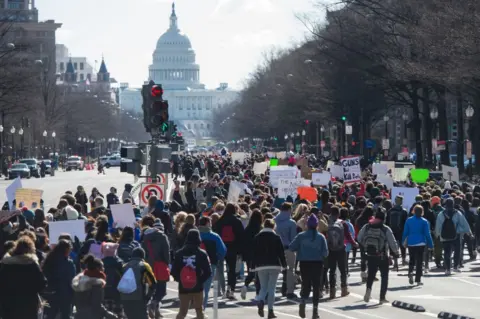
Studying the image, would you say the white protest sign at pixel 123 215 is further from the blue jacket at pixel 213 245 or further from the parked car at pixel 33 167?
the parked car at pixel 33 167

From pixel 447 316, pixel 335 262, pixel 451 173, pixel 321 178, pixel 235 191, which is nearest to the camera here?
pixel 447 316

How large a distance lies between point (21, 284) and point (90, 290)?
0.79 metres

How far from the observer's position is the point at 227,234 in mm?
24656

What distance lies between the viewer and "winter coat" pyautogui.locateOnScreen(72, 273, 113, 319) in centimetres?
1738

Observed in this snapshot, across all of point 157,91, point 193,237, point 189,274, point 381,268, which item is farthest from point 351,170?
point 189,274

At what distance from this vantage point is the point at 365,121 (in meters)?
95.6

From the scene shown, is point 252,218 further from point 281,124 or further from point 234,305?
point 281,124

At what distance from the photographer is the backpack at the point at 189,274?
1917 cm

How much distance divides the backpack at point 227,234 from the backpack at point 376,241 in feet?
7.39

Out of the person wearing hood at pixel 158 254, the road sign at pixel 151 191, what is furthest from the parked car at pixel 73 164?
the person wearing hood at pixel 158 254

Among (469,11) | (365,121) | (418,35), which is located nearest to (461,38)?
(469,11)

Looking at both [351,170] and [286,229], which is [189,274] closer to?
[286,229]

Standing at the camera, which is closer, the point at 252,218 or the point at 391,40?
the point at 252,218

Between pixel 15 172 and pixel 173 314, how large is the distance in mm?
74987
